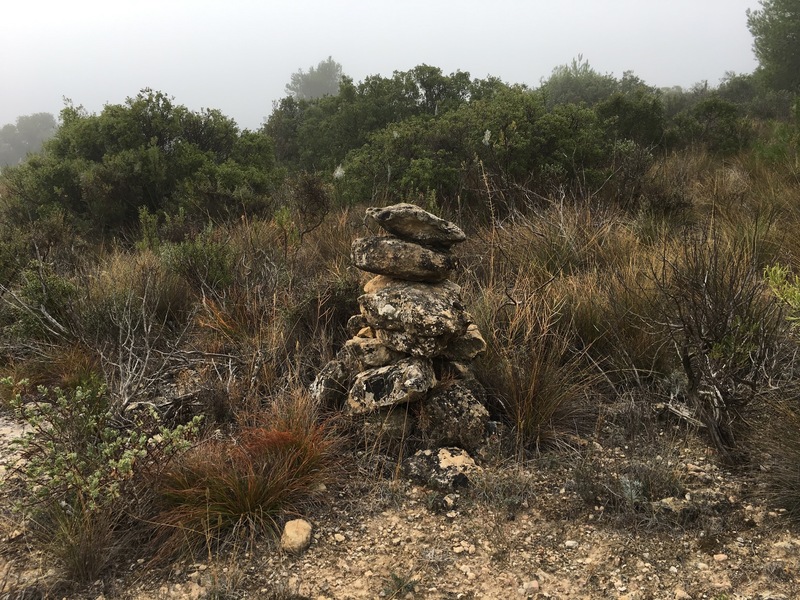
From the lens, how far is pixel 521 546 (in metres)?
2.30

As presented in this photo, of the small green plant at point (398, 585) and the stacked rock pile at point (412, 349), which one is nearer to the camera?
the small green plant at point (398, 585)

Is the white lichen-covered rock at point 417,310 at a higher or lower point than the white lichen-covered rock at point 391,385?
higher

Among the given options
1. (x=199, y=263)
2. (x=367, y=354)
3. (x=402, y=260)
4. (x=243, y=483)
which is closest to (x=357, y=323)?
(x=367, y=354)

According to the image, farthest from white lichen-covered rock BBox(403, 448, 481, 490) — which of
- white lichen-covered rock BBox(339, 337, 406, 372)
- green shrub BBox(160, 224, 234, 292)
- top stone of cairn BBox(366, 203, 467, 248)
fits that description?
green shrub BBox(160, 224, 234, 292)

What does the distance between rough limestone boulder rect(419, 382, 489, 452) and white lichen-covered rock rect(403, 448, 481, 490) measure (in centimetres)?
7

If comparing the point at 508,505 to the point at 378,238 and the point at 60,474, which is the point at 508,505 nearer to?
the point at 378,238

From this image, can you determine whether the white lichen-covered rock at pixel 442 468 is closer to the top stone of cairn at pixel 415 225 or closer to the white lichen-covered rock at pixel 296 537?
the white lichen-covered rock at pixel 296 537

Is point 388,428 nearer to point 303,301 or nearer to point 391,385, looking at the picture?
point 391,385

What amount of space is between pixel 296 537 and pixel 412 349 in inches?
44.7

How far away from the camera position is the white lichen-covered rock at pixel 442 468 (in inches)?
105

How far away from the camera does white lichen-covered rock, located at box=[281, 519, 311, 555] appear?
2.30 metres

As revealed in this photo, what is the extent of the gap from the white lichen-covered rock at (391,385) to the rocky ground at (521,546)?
1.33 ft

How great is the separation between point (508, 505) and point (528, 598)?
19.7 inches

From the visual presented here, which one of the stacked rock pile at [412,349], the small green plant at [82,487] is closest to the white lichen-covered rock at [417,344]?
the stacked rock pile at [412,349]
